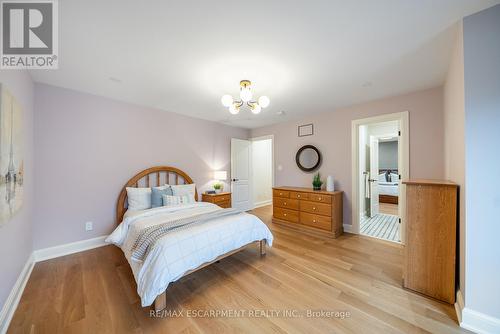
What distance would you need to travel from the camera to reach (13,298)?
160 centimetres

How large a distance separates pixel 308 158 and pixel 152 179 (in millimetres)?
3272

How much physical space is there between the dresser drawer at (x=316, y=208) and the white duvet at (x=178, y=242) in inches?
48.8

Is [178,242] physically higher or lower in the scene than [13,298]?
higher

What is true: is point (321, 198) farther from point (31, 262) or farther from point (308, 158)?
point (31, 262)

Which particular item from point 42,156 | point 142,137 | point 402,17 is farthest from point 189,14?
point 42,156

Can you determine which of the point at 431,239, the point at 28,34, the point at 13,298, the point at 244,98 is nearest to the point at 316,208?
the point at 431,239

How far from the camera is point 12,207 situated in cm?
158

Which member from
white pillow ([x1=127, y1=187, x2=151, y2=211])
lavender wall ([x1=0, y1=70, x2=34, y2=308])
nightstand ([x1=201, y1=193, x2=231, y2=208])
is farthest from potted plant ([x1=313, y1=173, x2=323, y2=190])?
lavender wall ([x1=0, y1=70, x2=34, y2=308])

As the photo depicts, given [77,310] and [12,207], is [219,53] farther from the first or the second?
[77,310]

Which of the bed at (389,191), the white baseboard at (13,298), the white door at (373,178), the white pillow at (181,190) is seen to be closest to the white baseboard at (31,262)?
the white baseboard at (13,298)

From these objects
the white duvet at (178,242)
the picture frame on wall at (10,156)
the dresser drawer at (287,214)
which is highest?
the picture frame on wall at (10,156)

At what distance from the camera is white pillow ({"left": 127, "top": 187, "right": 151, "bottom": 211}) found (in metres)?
2.89

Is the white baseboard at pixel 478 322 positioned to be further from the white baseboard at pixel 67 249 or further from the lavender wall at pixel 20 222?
the white baseboard at pixel 67 249

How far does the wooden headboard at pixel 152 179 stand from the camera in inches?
118
